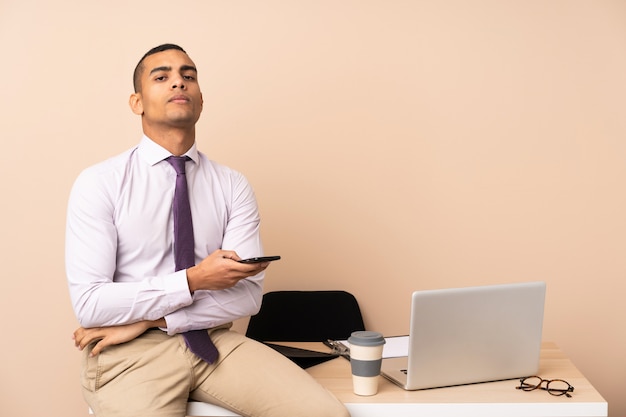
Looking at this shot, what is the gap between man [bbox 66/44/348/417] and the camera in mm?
2195

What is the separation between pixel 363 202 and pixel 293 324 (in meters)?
0.65

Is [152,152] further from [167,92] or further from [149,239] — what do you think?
[149,239]

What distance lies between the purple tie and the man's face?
14cm

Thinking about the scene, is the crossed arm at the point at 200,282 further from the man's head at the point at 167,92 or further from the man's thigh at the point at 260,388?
the man's head at the point at 167,92

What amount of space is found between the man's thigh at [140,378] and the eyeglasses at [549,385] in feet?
3.39

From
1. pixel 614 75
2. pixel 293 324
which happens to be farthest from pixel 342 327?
pixel 614 75

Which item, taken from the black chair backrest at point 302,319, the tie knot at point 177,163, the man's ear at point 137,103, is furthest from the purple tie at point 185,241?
the black chair backrest at point 302,319

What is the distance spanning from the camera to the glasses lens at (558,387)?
2158mm

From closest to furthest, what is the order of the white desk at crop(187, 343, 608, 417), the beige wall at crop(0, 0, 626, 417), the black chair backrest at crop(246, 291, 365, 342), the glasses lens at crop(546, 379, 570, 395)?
the white desk at crop(187, 343, 608, 417), the glasses lens at crop(546, 379, 570, 395), the black chair backrest at crop(246, 291, 365, 342), the beige wall at crop(0, 0, 626, 417)

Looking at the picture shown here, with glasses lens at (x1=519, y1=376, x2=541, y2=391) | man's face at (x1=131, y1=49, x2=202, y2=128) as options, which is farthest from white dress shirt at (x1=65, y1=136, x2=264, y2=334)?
glasses lens at (x1=519, y1=376, x2=541, y2=391)

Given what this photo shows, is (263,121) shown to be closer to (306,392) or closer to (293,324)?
(293,324)

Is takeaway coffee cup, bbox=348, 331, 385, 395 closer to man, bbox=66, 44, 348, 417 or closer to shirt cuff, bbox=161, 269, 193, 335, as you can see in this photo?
man, bbox=66, 44, 348, 417

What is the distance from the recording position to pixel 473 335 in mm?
2180

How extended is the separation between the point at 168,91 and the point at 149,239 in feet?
1.73
